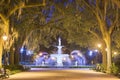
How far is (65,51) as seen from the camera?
84.0 meters

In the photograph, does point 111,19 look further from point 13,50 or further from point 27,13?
point 13,50

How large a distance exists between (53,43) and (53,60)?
14.9 feet

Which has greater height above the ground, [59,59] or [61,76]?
[59,59]

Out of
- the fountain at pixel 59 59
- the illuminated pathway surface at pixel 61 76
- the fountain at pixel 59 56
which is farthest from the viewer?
the fountain at pixel 59 59

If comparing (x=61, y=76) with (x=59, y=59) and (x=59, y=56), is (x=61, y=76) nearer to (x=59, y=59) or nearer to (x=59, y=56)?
(x=59, y=56)

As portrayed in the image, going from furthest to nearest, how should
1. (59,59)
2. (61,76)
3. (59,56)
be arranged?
(59,59), (59,56), (61,76)

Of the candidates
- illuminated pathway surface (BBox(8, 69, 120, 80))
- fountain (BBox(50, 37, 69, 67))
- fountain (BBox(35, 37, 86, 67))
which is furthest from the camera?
fountain (BBox(35, 37, 86, 67))

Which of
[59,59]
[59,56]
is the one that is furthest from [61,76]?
[59,59]

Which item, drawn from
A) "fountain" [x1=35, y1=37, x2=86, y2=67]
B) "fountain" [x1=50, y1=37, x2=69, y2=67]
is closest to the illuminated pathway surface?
"fountain" [x1=35, y1=37, x2=86, y2=67]

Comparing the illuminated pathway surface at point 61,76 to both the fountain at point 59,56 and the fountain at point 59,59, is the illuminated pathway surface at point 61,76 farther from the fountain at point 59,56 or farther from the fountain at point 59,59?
the fountain at point 59,56

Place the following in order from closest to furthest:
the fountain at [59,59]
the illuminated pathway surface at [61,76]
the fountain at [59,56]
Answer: the illuminated pathway surface at [61,76]
the fountain at [59,56]
the fountain at [59,59]

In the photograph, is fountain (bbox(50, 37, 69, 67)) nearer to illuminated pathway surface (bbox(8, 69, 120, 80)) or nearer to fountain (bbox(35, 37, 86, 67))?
fountain (bbox(35, 37, 86, 67))

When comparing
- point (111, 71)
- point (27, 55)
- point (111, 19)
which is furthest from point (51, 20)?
point (27, 55)

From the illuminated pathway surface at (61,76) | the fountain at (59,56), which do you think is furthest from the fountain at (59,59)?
the illuminated pathway surface at (61,76)
